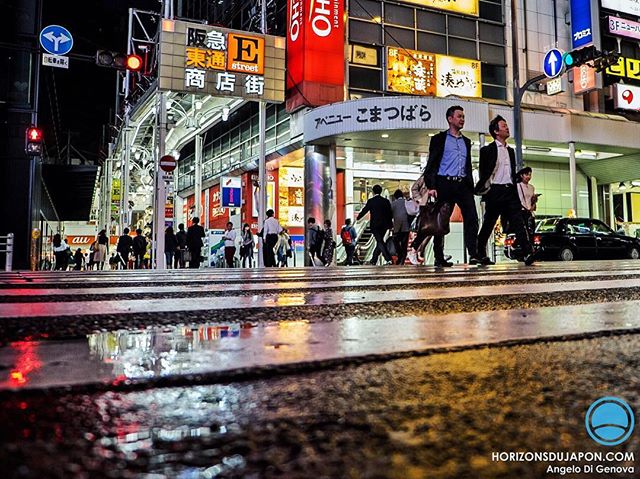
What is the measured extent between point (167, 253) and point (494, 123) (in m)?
14.4

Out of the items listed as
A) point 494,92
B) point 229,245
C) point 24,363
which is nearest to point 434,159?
point 24,363

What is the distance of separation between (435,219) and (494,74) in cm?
1700

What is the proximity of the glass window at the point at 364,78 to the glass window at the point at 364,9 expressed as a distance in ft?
6.68

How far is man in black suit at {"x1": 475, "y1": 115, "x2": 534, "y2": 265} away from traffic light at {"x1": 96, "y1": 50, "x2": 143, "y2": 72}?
1019 centimetres

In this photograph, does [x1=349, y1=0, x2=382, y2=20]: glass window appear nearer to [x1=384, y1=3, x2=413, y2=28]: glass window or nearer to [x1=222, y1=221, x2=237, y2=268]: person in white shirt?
[x1=384, y1=3, x2=413, y2=28]: glass window

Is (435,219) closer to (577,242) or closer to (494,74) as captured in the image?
(577,242)

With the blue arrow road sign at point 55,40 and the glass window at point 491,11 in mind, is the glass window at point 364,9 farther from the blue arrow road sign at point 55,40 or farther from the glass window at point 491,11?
the blue arrow road sign at point 55,40

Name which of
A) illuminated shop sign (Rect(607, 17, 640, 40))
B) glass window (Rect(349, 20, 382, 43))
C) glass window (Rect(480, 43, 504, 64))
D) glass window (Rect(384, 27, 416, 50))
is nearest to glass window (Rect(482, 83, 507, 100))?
glass window (Rect(480, 43, 504, 64))

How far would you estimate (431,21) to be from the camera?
21562 mm

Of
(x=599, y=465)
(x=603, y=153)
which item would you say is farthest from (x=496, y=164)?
(x=603, y=153)

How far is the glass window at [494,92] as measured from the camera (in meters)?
22.0

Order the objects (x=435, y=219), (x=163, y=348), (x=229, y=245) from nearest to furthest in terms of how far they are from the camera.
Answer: (x=163, y=348), (x=435, y=219), (x=229, y=245)

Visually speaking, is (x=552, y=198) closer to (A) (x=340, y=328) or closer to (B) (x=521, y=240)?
(B) (x=521, y=240)

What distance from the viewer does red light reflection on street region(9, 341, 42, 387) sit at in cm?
101
